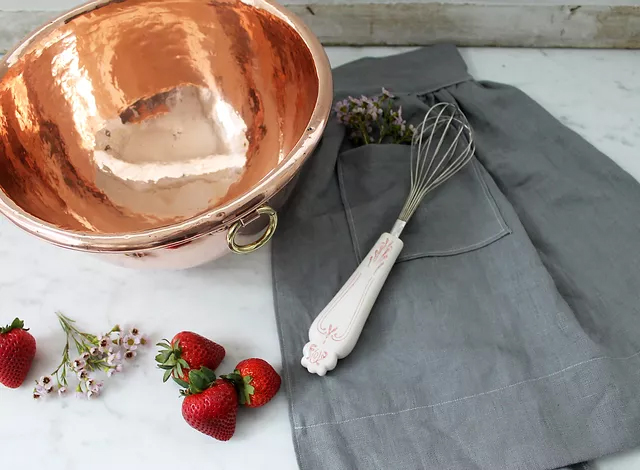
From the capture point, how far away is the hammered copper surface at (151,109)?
68cm

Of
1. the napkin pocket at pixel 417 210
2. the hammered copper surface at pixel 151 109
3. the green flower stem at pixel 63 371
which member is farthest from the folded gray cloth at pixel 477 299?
the green flower stem at pixel 63 371

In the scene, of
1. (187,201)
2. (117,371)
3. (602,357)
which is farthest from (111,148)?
(602,357)

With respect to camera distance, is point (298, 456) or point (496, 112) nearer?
point (298, 456)

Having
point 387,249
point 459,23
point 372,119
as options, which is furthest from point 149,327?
point 459,23

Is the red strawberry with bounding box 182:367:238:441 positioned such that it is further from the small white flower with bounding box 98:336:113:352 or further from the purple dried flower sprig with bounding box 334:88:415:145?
the purple dried flower sprig with bounding box 334:88:415:145

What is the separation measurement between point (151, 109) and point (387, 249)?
0.37m

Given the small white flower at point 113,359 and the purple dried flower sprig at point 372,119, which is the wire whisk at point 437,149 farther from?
the small white flower at point 113,359

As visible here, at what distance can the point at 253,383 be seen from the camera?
22.3 inches

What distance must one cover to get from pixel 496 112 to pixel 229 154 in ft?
1.15

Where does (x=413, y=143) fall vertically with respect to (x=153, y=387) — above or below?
above

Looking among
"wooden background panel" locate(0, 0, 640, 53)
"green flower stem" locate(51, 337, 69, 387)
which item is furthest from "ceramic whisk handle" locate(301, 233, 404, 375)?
"wooden background panel" locate(0, 0, 640, 53)

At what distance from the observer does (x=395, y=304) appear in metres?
0.64

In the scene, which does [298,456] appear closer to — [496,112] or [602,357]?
[602,357]

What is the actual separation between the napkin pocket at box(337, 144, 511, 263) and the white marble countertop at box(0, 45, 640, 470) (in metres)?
0.13
